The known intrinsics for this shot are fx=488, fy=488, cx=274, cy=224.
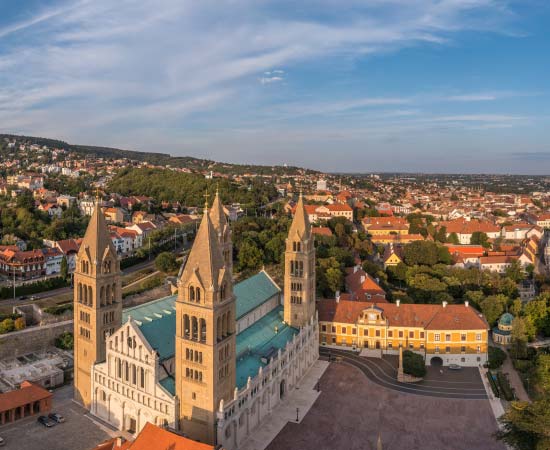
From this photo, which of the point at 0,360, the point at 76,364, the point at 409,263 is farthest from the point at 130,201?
the point at 76,364

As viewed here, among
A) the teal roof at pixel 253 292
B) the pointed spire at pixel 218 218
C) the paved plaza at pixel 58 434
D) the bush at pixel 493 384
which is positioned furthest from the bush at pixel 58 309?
the bush at pixel 493 384

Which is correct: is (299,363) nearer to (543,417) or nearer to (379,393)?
(379,393)

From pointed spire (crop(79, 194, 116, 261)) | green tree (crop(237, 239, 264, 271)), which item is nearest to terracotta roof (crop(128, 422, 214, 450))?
pointed spire (crop(79, 194, 116, 261))

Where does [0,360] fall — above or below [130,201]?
below

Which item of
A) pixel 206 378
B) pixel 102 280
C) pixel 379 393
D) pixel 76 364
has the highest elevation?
pixel 102 280

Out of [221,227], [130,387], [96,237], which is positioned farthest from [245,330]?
[96,237]
